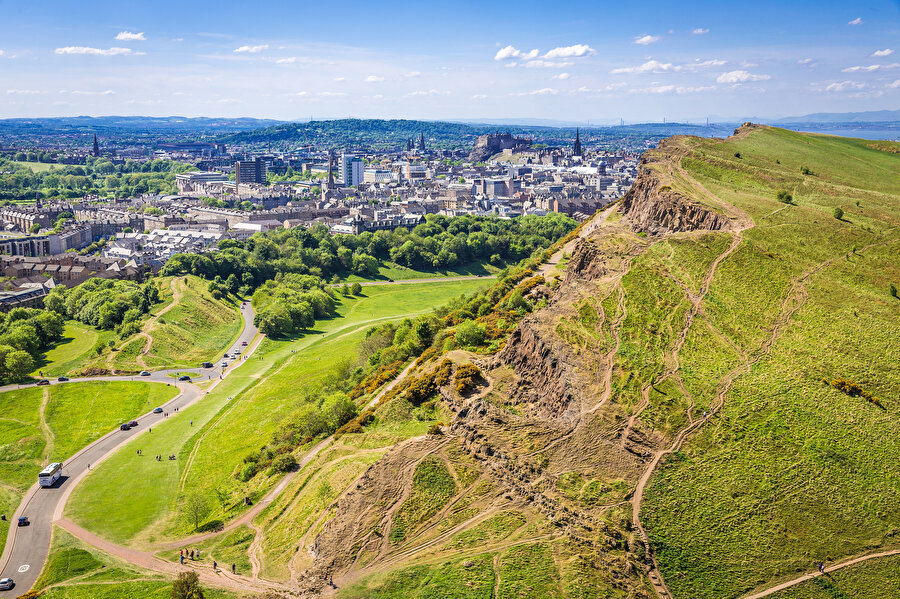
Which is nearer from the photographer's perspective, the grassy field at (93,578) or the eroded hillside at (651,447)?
the eroded hillside at (651,447)

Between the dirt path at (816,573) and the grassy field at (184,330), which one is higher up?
the dirt path at (816,573)

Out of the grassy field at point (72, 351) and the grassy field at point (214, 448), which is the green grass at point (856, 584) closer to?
the grassy field at point (214, 448)

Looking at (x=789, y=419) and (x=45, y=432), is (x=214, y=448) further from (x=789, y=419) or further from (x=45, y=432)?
(x=789, y=419)

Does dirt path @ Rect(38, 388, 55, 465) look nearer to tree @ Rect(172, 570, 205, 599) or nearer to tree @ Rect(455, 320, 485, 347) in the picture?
tree @ Rect(172, 570, 205, 599)

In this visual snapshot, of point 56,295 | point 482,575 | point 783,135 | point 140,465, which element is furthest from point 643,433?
point 56,295

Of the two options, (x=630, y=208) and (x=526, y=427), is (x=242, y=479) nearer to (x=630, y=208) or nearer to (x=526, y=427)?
(x=526, y=427)

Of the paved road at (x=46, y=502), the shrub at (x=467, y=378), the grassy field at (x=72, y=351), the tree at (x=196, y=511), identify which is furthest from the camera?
the grassy field at (x=72, y=351)

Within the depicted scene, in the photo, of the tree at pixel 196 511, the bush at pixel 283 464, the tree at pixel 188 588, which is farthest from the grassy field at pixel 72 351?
the tree at pixel 188 588
